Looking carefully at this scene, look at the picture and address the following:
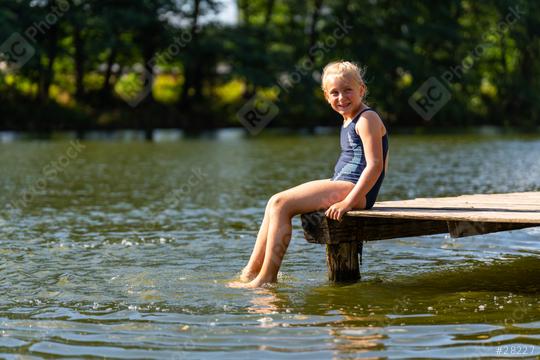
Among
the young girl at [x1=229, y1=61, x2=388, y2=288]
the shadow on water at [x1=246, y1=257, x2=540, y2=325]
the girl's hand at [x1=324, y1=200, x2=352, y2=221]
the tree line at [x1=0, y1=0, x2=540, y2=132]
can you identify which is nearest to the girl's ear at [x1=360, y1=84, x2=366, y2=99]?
the young girl at [x1=229, y1=61, x2=388, y2=288]

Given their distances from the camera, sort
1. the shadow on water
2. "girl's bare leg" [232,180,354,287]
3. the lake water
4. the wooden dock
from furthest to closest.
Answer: "girl's bare leg" [232,180,354,287] → the wooden dock → the shadow on water → the lake water

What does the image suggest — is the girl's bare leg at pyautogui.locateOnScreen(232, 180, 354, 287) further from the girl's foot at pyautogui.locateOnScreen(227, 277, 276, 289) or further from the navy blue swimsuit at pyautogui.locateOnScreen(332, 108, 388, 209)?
the navy blue swimsuit at pyautogui.locateOnScreen(332, 108, 388, 209)

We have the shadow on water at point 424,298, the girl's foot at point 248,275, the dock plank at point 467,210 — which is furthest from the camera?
the girl's foot at point 248,275

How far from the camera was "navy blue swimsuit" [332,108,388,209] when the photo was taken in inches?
319

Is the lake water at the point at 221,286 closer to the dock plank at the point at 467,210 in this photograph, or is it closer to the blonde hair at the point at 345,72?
the dock plank at the point at 467,210

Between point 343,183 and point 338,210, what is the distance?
13.0 inches

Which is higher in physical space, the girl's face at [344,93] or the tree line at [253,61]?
the tree line at [253,61]

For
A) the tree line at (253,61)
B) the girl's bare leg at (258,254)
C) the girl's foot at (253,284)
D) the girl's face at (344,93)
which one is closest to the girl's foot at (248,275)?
the girl's bare leg at (258,254)

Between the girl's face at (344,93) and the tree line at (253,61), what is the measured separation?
37.9m

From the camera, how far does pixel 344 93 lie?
810 centimetres

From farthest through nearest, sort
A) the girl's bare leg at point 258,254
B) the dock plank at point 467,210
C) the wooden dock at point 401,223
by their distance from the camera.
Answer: the girl's bare leg at point 258,254
the wooden dock at point 401,223
the dock plank at point 467,210

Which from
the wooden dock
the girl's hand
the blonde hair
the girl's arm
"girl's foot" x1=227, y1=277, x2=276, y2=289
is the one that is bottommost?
"girl's foot" x1=227, y1=277, x2=276, y2=289

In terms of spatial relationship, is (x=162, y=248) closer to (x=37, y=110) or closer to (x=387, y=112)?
(x=37, y=110)

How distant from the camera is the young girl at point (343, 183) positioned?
794 cm
